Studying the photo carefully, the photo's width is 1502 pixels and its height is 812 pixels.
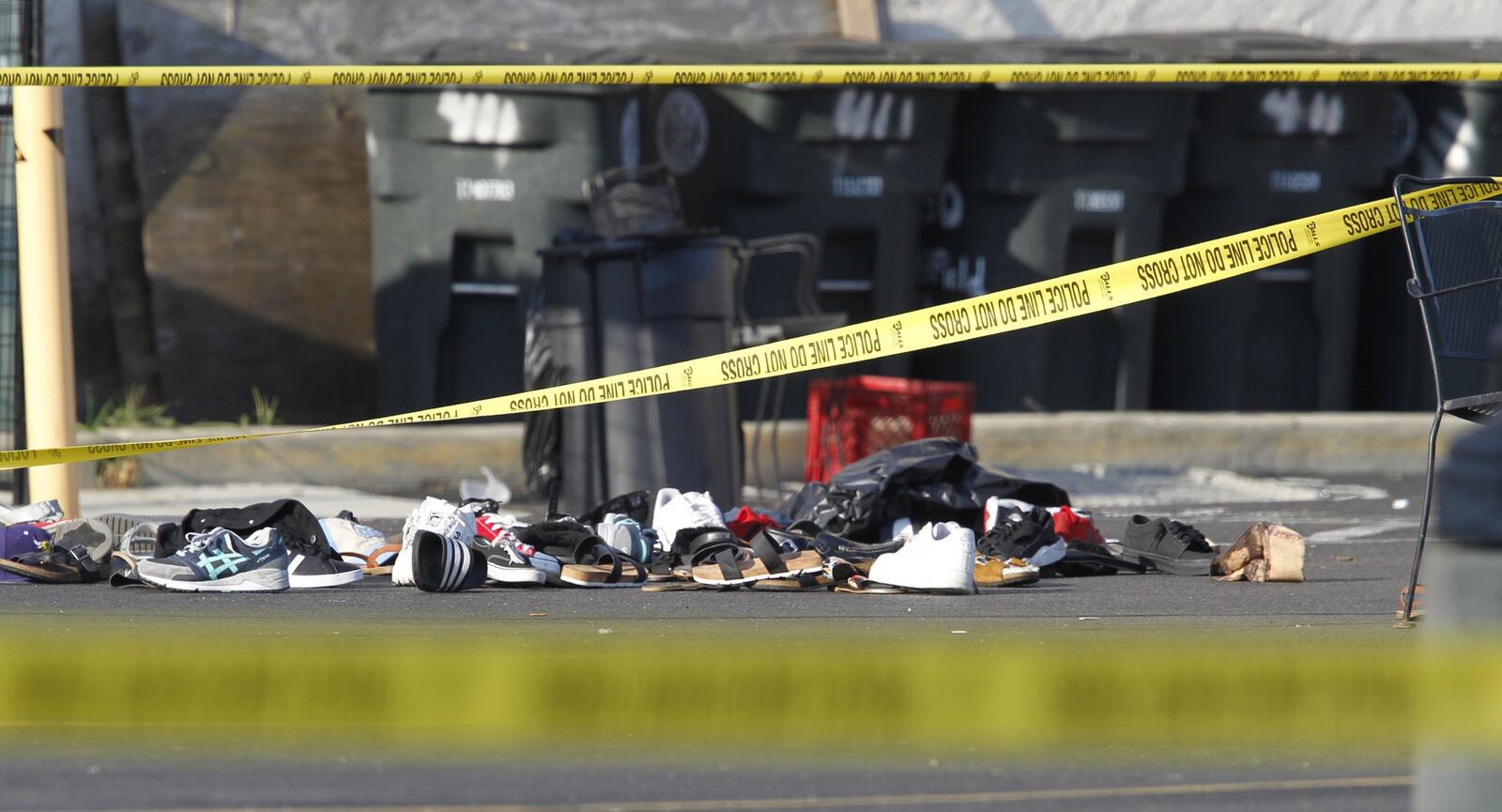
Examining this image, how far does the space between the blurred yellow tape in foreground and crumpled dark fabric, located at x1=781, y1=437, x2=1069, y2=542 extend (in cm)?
213

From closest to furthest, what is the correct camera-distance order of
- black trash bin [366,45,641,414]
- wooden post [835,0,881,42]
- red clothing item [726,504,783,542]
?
1. red clothing item [726,504,783,542]
2. black trash bin [366,45,641,414]
3. wooden post [835,0,881,42]

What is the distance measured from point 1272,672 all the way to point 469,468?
5.77 metres

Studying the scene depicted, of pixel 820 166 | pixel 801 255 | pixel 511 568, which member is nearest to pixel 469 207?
pixel 801 255

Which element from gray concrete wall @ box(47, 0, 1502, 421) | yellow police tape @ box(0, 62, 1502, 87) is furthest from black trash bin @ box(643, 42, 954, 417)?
yellow police tape @ box(0, 62, 1502, 87)

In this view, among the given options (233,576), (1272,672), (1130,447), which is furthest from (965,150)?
(1272,672)

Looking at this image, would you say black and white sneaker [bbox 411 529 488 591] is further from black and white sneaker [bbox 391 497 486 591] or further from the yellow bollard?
the yellow bollard

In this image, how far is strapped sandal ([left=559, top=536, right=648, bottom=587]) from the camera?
16.9 ft

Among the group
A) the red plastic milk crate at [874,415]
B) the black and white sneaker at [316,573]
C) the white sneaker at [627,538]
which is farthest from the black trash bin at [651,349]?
the black and white sneaker at [316,573]

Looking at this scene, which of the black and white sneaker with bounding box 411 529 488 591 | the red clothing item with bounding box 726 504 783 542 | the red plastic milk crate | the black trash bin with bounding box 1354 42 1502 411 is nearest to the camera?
the black and white sneaker with bounding box 411 529 488 591

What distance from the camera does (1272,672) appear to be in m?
3.13

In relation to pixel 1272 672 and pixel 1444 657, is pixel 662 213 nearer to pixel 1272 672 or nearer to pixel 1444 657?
pixel 1272 672

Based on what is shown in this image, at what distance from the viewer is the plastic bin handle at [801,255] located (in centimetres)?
838

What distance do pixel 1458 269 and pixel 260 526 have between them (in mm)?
3345

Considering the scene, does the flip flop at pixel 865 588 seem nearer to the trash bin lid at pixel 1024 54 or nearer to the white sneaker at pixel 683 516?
the white sneaker at pixel 683 516
